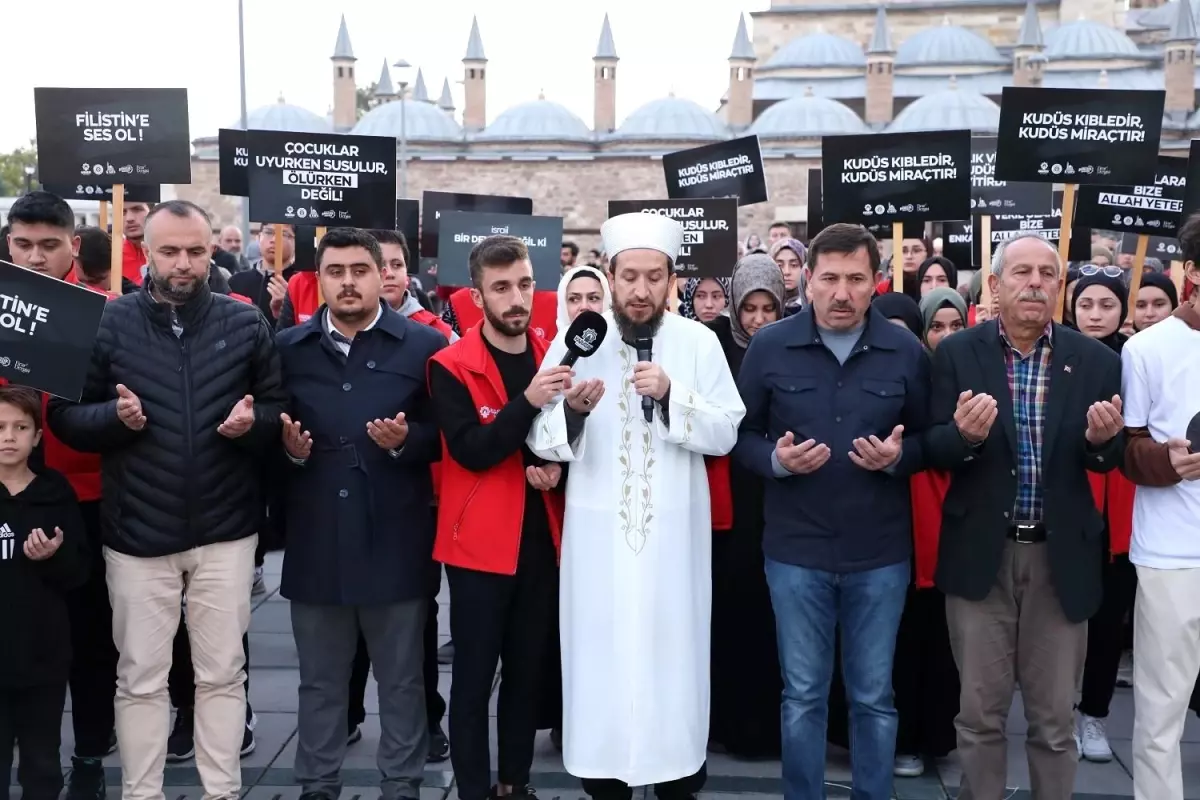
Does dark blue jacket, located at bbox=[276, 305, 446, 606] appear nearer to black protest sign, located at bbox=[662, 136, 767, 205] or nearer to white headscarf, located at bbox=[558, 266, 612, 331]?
white headscarf, located at bbox=[558, 266, 612, 331]

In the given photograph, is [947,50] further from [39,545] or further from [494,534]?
[39,545]

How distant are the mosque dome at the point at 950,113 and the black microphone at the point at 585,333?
4314 cm

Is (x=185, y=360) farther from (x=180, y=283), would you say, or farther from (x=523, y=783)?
(x=523, y=783)

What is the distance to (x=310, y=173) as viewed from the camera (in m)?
6.68

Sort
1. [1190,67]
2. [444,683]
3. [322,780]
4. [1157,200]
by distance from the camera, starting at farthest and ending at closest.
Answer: [1190,67] < [1157,200] < [444,683] < [322,780]

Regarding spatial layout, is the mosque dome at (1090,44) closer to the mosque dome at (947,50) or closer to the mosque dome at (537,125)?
the mosque dome at (947,50)

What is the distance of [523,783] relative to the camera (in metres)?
4.88

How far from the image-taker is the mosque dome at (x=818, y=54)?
54594mm

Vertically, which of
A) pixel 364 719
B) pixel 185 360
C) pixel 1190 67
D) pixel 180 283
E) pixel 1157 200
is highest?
pixel 1190 67

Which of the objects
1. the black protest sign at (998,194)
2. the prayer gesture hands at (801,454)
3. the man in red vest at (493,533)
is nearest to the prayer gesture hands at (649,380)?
the prayer gesture hands at (801,454)

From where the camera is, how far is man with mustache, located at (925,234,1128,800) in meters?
4.36

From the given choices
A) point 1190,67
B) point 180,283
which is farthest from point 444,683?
point 1190,67

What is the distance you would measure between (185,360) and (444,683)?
2614mm

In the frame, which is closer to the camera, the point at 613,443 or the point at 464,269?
the point at 613,443
